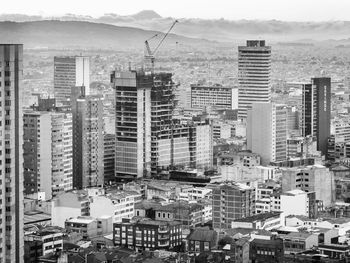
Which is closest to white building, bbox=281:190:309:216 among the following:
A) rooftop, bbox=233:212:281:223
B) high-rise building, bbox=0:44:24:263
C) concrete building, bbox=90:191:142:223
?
rooftop, bbox=233:212:281:223

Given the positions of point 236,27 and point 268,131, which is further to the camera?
point 268,131

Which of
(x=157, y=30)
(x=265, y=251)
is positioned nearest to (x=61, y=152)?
(x=157, y=30)

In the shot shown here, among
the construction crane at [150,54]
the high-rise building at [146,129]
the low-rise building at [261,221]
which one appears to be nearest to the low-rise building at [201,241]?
the low-rise building at [261,221]

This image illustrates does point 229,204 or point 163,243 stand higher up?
point 229,204

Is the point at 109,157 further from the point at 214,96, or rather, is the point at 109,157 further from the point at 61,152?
the point at 214,96

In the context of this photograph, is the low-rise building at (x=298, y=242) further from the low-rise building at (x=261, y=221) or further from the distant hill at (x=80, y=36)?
the distant hill at (x=80, y=36)

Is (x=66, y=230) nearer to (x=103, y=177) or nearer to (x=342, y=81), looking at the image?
(x=103, y=177)
